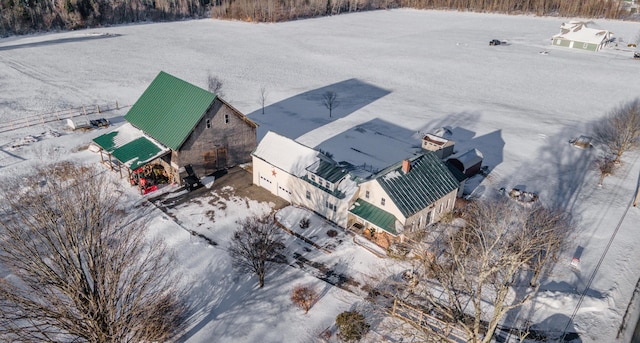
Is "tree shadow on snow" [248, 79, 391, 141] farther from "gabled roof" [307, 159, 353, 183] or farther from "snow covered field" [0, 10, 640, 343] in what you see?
"gabled roof" [307, 159, 353, 183]

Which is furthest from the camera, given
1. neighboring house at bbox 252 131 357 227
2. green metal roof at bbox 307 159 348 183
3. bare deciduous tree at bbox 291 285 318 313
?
green metal roof at bbox 307 159 348 183

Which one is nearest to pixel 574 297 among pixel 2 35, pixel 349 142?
pixel 349 142

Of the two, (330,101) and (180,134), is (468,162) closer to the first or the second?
(330,101)

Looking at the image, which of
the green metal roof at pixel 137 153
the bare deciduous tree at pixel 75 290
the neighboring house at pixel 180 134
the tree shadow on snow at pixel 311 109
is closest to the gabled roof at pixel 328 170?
the neighboring house at pixel 180 134

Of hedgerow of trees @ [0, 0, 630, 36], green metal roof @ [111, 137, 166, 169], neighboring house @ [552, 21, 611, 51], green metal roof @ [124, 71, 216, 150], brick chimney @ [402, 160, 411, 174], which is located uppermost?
hedgerow of trees @ [0, 0, 630, 36]

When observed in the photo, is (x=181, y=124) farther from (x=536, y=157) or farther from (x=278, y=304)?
(x=536, y=157)

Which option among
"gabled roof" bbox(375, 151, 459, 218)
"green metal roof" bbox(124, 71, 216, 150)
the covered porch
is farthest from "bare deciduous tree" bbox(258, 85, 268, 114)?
"gabled roof" bbox(375, 151, 459, 218)

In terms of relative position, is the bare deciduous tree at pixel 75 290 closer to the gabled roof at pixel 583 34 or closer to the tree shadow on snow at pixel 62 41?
the tree shadow on snow at pixel 62 41
